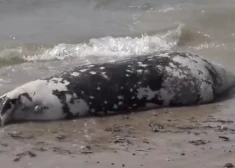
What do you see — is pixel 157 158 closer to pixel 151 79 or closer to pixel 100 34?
pixel 151 79

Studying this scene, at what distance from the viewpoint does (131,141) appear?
4.62 m

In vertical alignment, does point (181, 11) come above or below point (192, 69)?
above

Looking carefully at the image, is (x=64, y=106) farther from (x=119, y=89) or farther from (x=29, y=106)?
(x=119, y=89)

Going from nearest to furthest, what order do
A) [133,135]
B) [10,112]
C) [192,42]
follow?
[133,135] < [10,112] < [192,42]

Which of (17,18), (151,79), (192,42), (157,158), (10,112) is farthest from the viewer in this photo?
(17,18)

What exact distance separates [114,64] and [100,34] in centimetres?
369

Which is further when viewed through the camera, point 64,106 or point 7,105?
point 64,106

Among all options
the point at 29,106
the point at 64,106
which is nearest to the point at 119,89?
the point at 64,106

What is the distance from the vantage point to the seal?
534cm

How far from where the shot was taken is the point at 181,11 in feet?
36.0

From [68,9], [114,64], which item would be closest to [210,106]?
[114,64]

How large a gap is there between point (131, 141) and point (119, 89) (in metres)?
1.09

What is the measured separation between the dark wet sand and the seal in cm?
14

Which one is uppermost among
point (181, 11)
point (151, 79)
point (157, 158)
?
point (181, 11)
